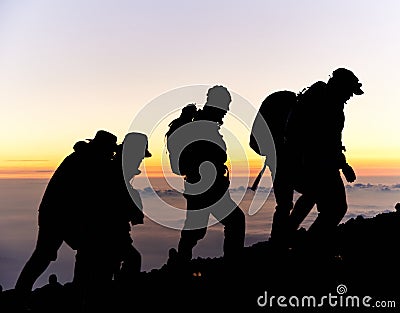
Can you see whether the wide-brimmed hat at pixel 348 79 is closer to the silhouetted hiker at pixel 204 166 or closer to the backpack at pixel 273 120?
the backpack at pixel 273 120

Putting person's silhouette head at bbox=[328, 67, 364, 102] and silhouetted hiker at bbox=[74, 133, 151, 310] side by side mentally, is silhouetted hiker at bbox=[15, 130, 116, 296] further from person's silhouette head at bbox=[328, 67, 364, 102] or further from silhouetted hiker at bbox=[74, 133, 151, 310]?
person's silhouette head at bbox=[328, 67, 364, 102]

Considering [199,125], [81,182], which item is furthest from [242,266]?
[81,182]

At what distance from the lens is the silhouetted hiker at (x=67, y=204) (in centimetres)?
1032

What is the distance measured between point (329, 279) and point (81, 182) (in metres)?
3.68

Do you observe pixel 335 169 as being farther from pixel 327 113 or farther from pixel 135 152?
pixel 135 152

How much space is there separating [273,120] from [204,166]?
146cm

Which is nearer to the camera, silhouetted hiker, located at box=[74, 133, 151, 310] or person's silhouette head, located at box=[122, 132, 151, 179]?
silhouetted hiker, located at box=[74, 133, 151, 310]

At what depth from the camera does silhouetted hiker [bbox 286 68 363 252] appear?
1144 cm

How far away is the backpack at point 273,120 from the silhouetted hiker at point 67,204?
109 inches

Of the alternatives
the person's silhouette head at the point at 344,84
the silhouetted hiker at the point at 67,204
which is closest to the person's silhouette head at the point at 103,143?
the silhouetted hiker at the point at 67,204

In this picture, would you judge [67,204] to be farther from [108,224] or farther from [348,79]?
[348,79]

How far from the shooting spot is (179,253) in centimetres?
1175

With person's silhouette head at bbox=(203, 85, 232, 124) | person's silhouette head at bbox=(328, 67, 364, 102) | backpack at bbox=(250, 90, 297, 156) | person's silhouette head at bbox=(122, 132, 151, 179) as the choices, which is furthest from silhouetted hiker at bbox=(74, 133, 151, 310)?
person's silhouette head at bbox=(328, 67, 364, 102)

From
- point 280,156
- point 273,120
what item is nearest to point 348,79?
point 273,120
